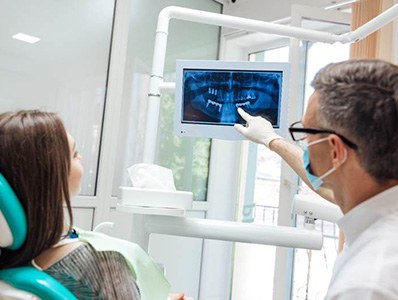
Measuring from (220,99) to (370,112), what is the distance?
721 millimetres

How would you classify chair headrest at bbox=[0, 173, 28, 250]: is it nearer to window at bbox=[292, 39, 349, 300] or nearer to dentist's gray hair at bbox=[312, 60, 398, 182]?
dentist's gray hair at bbox=[312, 60, 398, 182]

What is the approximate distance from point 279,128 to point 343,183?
572 millimetres

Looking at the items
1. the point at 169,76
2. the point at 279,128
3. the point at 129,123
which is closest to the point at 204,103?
the point at 279,128

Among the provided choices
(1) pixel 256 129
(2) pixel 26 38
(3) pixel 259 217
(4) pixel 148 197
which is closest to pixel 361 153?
(1) pixel 256 129

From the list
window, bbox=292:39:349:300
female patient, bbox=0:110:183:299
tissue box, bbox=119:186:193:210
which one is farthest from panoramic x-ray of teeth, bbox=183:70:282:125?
window, bbox=292:39:349:300

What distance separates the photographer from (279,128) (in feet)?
4.88

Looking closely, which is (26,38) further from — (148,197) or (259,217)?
(259,217)

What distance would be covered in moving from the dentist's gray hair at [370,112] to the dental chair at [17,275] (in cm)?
70

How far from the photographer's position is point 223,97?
1.49m

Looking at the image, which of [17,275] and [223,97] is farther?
[223,97]

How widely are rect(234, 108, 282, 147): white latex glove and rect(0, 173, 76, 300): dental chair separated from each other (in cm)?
84

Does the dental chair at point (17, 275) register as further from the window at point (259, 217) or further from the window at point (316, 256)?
the window at point (259, 217)

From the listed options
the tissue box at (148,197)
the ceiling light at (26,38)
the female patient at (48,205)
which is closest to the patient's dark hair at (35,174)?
the female patient at (48,205)

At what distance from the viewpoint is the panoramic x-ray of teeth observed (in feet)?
4.81
